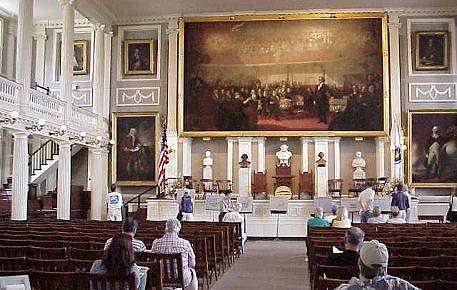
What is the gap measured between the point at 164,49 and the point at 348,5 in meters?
8.10

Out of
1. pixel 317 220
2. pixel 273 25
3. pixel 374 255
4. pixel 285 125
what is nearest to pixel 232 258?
pixel 317 220

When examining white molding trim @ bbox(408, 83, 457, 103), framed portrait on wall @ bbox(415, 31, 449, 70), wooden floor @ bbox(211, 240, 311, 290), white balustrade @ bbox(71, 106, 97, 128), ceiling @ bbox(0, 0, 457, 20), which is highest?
ceiling @ bbox(0, 0, 457, 20)

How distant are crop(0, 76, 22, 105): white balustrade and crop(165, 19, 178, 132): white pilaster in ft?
27.8

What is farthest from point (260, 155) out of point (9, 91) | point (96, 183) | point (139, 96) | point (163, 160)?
point (9, 91)

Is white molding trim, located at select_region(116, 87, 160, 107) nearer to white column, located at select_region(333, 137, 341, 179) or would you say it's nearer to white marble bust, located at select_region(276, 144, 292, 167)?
white marble bust, located at select_region(276, 144, 292, 167)

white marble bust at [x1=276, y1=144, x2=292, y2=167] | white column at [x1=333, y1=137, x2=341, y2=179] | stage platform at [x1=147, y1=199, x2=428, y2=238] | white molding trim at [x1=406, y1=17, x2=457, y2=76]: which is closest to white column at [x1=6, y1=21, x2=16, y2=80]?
stage platform at [x1=147, y1=199, x2=428, y2=238]

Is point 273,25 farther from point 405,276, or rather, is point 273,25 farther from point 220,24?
point 405,276

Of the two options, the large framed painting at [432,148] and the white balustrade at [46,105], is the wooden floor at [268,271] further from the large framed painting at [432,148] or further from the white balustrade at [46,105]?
the large framed painting at [432,148]

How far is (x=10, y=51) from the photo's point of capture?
25.7 metres

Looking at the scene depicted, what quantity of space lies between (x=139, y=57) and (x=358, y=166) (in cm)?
1056

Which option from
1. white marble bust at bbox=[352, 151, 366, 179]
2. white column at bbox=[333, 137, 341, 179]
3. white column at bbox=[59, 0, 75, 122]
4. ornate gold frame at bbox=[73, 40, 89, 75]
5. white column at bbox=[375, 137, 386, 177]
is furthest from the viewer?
ornate gold frame at bbox=[73, 40, 89, 75]

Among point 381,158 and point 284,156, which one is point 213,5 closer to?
point 284,156

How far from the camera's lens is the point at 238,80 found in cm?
2520

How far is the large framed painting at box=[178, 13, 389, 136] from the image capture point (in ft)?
80.8
